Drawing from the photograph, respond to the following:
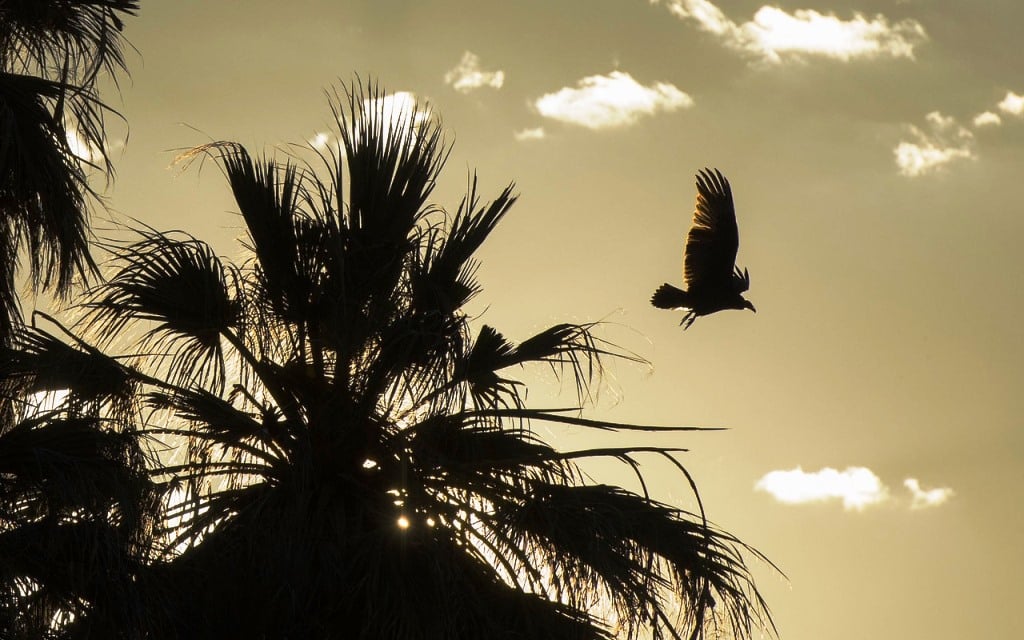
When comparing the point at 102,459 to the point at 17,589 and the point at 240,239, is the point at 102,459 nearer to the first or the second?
the point at 17,589

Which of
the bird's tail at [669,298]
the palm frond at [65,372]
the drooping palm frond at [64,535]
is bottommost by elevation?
the drooping palm frond at [64,535]

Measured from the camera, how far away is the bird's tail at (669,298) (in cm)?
1102

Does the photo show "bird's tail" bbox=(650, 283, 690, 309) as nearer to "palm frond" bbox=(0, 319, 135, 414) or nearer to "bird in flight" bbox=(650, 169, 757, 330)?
"bird in flight" bbox=(650, 169, 757, 330)

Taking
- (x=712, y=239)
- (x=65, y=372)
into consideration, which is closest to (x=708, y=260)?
(x=712, y=239)

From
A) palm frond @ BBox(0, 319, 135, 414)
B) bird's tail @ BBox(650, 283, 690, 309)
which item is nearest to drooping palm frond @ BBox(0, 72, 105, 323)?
palm frond @ BBox(0, 319, 135, 414)

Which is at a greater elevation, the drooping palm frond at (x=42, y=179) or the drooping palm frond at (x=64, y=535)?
the drooping palm frond at (x=42, y=179)

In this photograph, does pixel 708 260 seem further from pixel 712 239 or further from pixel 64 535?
pixel 64 535

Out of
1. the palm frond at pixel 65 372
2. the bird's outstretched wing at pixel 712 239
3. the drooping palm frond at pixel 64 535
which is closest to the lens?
the drooping palm frond at pixel 64 535

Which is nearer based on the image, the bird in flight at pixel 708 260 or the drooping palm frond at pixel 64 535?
the drooping palm frond at pixel 64 535

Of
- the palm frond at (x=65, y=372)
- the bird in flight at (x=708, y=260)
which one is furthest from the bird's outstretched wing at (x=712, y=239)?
the palm frond at (x=65, y=372)

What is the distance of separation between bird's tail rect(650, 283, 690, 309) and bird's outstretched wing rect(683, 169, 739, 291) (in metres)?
0.12

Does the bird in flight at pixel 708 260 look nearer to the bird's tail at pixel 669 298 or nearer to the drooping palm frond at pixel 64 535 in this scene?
the bird's tail at pixel 669 298

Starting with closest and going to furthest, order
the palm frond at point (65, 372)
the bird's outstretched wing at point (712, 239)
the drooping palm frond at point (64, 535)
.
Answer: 1. the drooping palm frond at point (64, 535)
2. the palm frond at point (65, 372)
3. the bird's outstretched wing at point (712, 239)

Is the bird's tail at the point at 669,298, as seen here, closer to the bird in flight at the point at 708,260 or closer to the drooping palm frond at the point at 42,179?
the bird in flight at the point at 708,260
